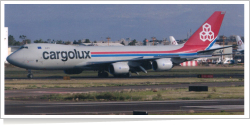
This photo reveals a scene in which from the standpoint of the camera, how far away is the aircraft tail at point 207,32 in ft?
168

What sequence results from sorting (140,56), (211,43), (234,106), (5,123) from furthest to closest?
(211,43) < (140,56) < (234,106) < (5,123)

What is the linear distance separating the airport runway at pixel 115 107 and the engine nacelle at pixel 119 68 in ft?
70.5

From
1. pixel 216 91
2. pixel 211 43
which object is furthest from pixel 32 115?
pixel 211 43

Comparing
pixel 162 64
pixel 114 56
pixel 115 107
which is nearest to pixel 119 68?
pixel 114 56

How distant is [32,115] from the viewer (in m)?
17.7

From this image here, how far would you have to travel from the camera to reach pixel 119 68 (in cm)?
4466

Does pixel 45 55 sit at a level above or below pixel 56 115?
above

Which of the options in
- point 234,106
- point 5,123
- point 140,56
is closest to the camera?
point 5,123

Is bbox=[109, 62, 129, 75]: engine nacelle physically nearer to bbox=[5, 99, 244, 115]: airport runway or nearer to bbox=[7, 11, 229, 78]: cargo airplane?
bbox=[7, 11, 229, 78]: cargo airplane

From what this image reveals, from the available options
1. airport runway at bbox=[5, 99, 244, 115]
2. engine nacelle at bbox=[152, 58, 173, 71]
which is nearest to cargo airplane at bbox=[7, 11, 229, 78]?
engine nacelle at bbox=[152, 58, 173, 71]

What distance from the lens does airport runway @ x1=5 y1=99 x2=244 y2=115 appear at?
18812 mm

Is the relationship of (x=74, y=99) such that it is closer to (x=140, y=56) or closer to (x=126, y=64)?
(x=126, y=64)

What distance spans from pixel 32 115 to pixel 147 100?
335 inches

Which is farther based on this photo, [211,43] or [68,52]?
[211,43]
